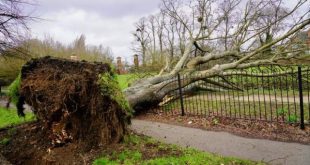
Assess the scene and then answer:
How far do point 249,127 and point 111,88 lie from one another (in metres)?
3.09

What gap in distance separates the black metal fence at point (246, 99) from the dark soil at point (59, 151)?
2.68 m

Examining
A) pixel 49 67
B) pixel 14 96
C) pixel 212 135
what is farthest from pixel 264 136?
pixel 14 96

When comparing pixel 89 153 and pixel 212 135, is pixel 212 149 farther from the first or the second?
pixel 89 153

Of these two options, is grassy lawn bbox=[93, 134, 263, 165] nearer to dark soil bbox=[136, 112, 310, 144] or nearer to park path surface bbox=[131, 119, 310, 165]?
park path surface bbox=[131, 119, 310, 165]

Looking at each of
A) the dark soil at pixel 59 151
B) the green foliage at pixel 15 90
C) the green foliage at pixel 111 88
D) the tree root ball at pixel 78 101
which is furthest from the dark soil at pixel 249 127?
the green foliage at pixel 15 90

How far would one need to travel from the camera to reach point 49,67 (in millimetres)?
4469

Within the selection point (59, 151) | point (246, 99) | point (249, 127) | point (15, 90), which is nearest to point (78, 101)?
point (59, 151)

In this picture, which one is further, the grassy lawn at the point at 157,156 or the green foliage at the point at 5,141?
the green foliage at the point at 5,141

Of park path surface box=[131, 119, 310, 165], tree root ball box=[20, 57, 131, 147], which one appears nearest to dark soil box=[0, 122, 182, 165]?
tree root ball box=[20, 57, 131, 147]

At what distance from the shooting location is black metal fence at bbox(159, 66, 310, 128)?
18.1 feet

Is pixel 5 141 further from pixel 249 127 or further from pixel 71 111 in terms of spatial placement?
pixel 249 127

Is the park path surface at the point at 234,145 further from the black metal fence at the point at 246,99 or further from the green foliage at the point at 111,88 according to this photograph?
the green foliage at the point at 111,88

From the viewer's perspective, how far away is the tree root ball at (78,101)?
3977 millimetres

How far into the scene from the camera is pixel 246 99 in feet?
25.4
